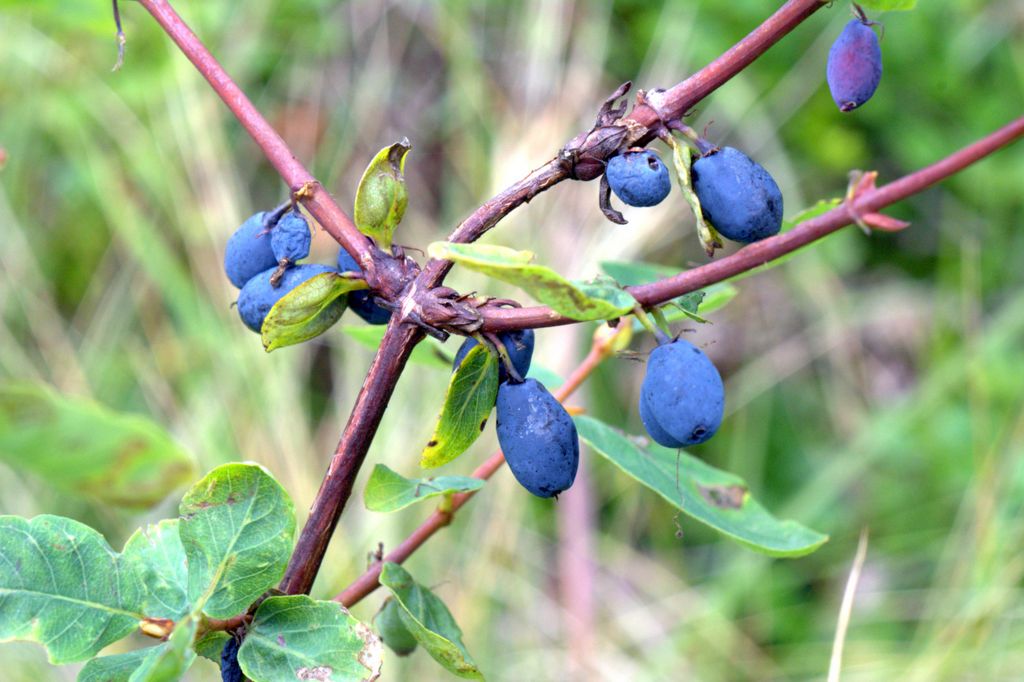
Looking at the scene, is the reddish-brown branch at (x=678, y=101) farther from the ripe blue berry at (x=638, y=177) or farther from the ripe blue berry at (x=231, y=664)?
the ripe blue berry at (x=231, y=664)

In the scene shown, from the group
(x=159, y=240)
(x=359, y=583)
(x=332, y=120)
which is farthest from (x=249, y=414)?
(x=359, y=583)

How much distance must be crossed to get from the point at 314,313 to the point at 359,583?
0.84ft

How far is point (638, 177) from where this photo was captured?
2.14 ft

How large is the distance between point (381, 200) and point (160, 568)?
1.01ft

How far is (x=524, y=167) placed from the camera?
298 centimetres

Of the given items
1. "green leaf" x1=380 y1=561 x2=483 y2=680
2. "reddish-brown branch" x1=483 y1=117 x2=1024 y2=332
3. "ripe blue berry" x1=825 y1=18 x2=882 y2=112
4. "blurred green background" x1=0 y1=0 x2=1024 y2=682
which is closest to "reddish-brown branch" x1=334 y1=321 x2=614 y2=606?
"green leaf" x1=380 y1=561 x2=483 y2=680

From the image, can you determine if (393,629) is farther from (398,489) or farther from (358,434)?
(358,434)

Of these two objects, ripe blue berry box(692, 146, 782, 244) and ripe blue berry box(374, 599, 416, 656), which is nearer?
ripe blue berry box(692, 146, 782, 244)

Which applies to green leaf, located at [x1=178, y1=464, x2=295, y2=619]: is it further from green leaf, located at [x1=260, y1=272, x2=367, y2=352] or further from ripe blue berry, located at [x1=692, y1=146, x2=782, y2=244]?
ripe blue berry, located at [x1=692, y1=146, x2=782, y2=244]

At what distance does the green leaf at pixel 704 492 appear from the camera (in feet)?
2.86

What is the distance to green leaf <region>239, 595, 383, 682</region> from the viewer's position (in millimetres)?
655

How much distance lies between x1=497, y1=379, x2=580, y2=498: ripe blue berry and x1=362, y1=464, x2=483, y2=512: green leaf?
0.35 feet

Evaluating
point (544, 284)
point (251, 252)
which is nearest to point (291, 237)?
point (251, 252)

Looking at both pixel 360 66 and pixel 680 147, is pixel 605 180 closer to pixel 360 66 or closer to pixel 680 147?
pixel 680 147
